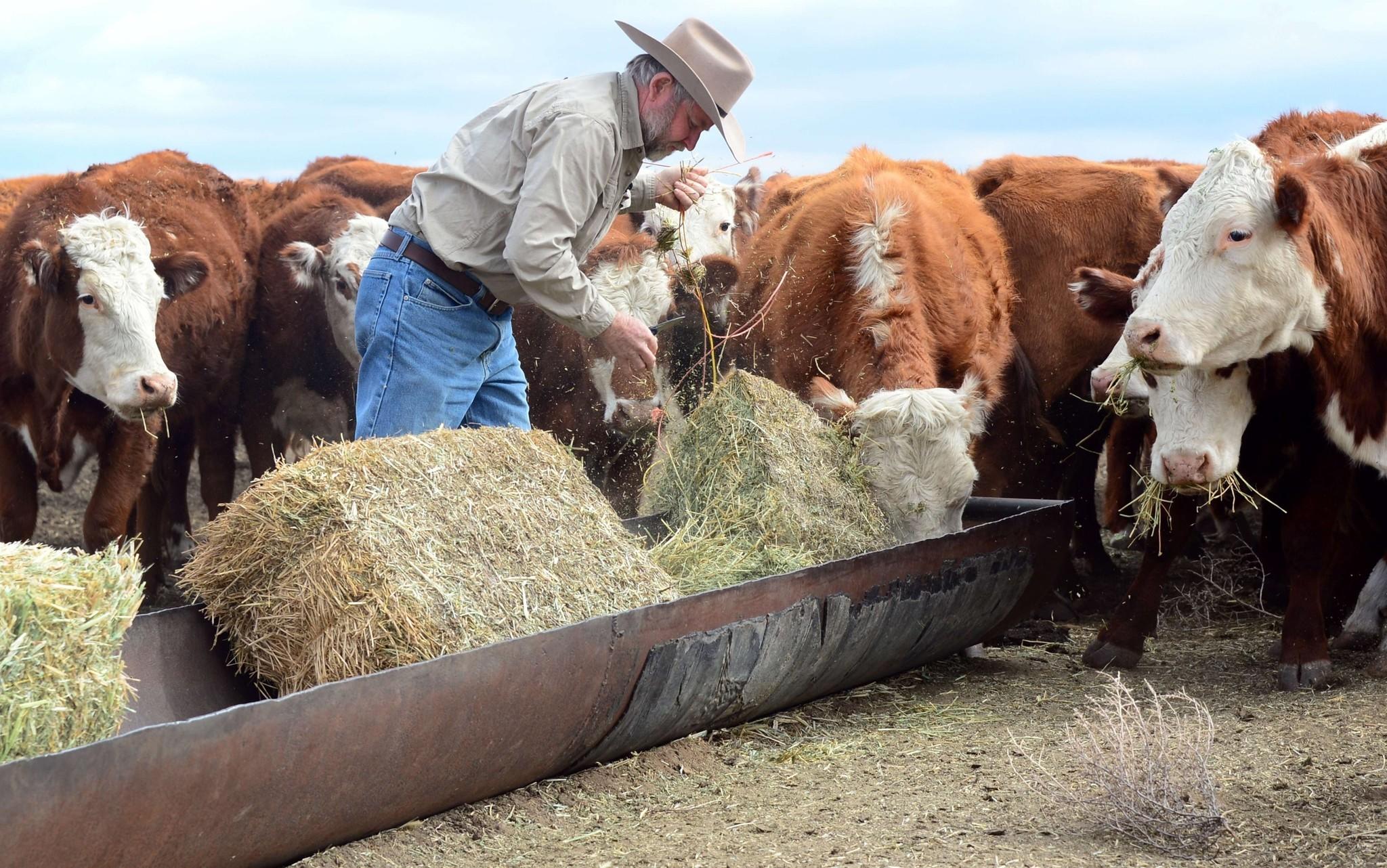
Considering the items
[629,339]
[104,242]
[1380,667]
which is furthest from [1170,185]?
[104,242]

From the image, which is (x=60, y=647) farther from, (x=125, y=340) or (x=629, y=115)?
(x=125, y=340)

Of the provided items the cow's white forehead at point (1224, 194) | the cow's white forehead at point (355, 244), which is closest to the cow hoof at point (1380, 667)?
the cow's white forehead at point (1224, 194)

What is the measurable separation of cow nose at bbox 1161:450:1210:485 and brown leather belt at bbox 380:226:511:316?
2.52 metres

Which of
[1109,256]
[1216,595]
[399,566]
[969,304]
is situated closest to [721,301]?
[969,304]

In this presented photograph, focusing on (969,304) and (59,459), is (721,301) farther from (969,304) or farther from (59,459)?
(59,459)

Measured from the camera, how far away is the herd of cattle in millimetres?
4984

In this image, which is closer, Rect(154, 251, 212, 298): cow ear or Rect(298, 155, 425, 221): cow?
Rect(154, 251, 212, 298): cow ear

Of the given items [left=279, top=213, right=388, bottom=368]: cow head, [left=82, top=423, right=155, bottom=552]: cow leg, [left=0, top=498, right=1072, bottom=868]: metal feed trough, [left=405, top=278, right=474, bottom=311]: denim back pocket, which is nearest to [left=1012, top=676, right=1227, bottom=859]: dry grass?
[left=0, top=498, right=1072, bottom=868]: metal feed trough

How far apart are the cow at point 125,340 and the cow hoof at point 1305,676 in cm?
430

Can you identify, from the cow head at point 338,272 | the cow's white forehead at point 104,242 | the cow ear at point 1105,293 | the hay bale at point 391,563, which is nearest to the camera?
the hay bale at point 391,563

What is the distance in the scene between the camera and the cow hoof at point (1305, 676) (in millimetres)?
5133

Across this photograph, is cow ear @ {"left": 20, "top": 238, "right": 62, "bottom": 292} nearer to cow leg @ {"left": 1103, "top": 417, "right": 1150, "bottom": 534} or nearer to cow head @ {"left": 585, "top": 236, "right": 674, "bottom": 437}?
cow head @ {"left": 585, "top": 236, "right": 674, "bottom": 437}

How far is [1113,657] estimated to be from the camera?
564 centimetres

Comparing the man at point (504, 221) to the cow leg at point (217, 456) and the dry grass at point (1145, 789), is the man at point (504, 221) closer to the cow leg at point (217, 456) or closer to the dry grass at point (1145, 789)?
the dry grass at point (1145, 789)
